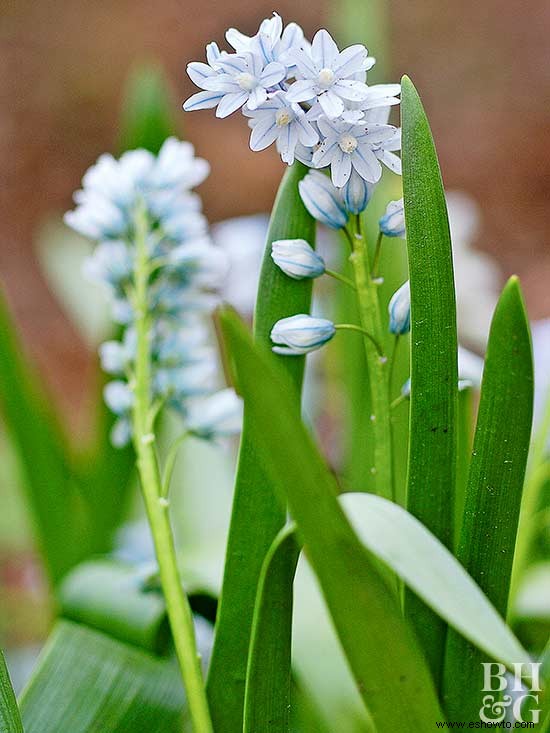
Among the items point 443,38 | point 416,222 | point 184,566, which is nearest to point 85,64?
point 443,38

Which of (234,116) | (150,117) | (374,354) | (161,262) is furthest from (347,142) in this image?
(234,116)

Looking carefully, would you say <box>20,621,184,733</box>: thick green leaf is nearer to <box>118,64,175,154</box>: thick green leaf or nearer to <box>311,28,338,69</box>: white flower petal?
<box>311,28,338,69</box>: white flower petal

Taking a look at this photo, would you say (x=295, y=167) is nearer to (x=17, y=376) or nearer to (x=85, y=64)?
(x=17, y=376)

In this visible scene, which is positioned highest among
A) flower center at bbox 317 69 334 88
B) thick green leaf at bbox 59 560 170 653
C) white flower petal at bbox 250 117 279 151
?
flower center at bbox 317 69 334 88

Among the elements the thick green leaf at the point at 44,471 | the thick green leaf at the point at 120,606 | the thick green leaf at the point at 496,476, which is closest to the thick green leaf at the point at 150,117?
the thick green leaf at the point at 44,471

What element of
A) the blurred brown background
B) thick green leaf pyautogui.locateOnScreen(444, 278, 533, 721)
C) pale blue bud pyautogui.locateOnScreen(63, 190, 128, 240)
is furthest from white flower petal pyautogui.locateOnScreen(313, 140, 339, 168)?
the blurred brown background

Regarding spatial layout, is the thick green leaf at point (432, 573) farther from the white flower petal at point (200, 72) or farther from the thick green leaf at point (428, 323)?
the white flower petal at point (200, 72)
